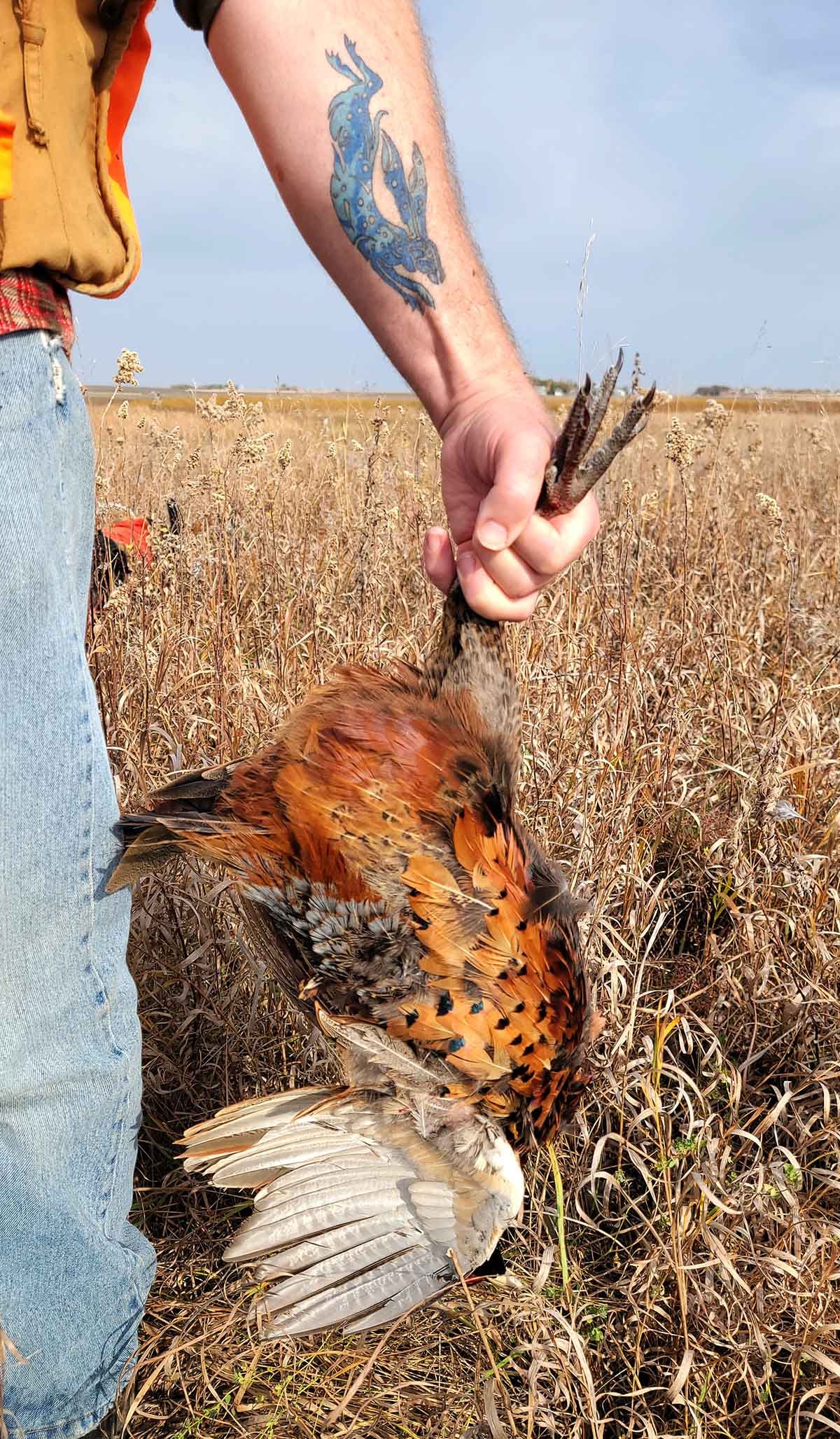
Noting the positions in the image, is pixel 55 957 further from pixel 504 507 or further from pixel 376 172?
pixel 376 172

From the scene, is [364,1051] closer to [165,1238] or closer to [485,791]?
[485,791]

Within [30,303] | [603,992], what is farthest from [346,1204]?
[30,303]

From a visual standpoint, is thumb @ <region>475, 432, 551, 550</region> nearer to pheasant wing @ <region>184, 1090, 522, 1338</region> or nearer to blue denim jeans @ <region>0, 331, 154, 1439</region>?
blue denim jeans @ <region>0, 331, 154, 1439</region>

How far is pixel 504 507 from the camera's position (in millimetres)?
1446

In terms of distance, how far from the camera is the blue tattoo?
60.7 inches

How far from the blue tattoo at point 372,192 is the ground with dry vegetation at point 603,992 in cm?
150

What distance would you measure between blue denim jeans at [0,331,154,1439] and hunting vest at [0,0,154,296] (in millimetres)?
125

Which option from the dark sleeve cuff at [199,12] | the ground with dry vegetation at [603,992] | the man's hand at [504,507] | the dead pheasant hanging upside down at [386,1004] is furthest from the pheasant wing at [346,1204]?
the dark sleeve cuff at [199,12]

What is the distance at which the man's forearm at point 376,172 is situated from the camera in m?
1.49

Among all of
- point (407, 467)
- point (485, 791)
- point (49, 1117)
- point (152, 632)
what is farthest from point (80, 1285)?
point (407, 467)

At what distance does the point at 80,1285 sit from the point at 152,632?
2.27m

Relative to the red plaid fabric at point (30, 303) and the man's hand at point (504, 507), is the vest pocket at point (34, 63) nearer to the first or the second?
the red plaid fabric at point (30, 303)

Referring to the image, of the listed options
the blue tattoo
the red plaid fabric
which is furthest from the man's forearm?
the red plaid fabric

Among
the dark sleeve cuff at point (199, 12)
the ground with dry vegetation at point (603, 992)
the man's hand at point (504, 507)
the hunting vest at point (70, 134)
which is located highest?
the dark sleeve cuff at point (199, 12)
